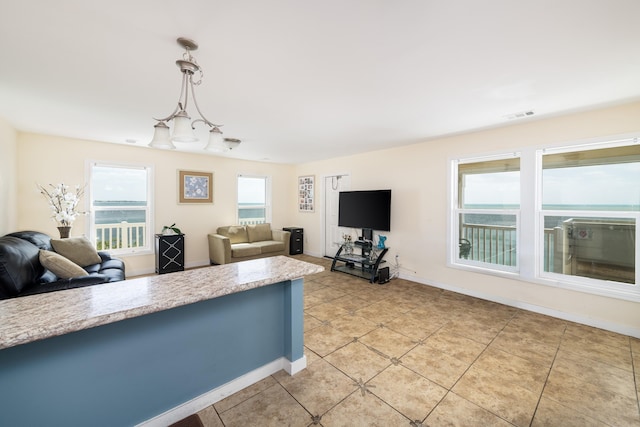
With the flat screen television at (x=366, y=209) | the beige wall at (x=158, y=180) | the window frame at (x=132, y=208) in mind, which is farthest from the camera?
the flat screen television at (x=366, y=209)

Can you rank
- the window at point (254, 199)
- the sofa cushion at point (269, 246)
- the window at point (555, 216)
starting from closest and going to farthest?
the window at point (555, 216), the sofa cushion at point (269, 246), the window at point (254, 199)

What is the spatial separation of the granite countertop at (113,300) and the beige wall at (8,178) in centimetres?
313

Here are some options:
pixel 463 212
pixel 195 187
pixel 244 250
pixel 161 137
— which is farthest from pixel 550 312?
pixel 195 187

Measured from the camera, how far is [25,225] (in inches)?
150

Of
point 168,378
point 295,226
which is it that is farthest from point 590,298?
point 295,226

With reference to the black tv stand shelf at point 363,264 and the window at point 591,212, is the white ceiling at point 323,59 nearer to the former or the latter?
the window at point 591,212

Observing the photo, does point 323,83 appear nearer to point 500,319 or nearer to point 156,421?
point 156,421

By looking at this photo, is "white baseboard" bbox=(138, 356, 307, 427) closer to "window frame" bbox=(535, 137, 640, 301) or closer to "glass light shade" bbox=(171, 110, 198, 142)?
"glass light shade" bbox=(171, 110, 198, 142)

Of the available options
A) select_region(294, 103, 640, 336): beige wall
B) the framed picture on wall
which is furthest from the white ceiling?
the framed picture on wall

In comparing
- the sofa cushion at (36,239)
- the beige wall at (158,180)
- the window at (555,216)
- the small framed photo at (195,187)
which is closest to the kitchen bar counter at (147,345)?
the sofa cushion at (36,239)

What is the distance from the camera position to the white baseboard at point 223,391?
1531 millimetres

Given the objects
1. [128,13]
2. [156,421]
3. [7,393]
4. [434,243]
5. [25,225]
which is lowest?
[156,421]

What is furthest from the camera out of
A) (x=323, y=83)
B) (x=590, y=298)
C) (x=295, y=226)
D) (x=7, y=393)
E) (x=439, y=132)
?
(x=295, y=226)

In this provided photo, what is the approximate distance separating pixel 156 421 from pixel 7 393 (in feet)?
2.29
